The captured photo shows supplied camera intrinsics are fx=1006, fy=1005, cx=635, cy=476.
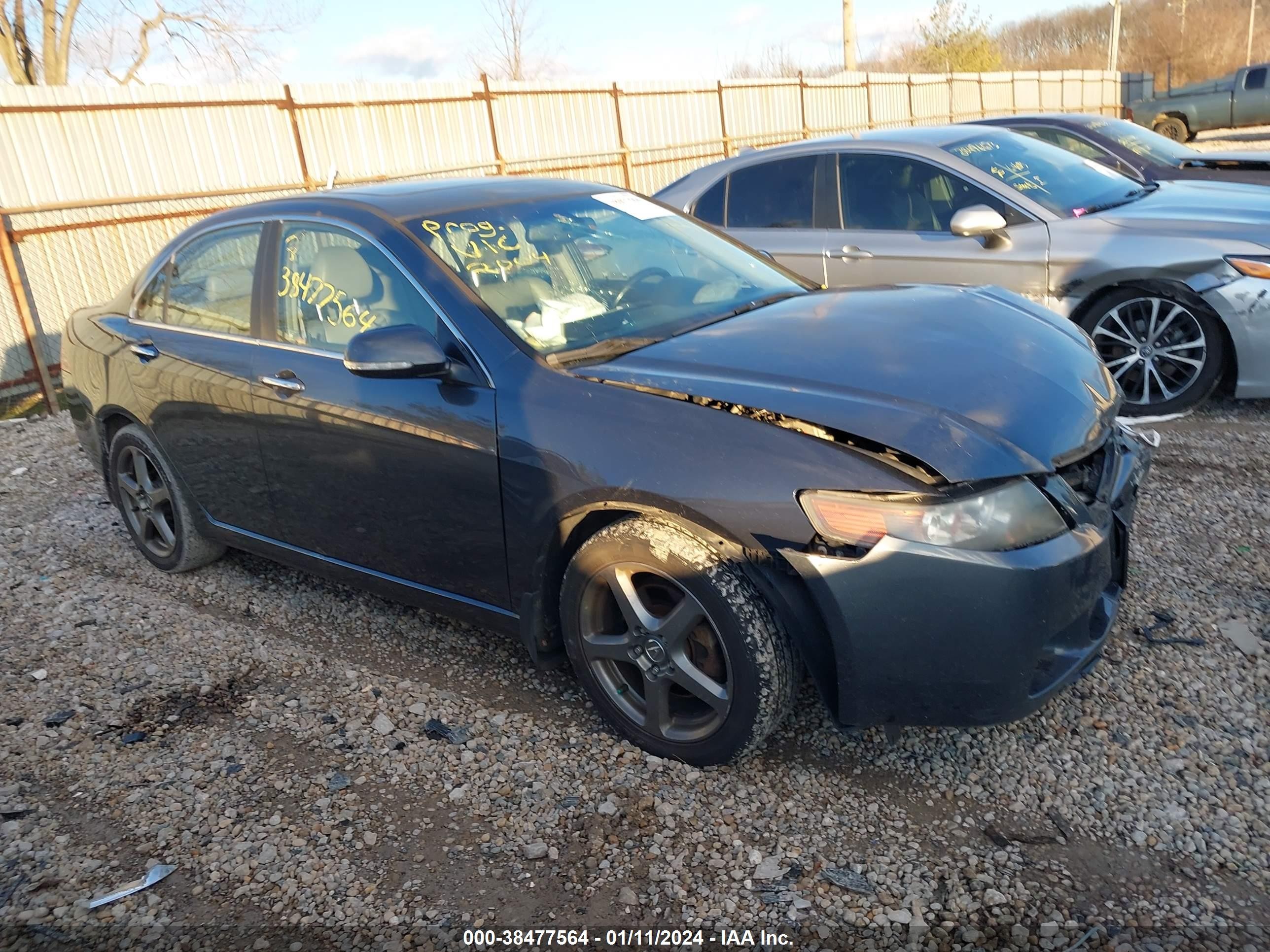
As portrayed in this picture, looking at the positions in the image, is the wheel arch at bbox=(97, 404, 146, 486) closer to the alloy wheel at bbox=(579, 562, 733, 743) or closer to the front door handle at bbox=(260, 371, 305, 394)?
the front door handle at bbox=(260, 371, 305, 394)

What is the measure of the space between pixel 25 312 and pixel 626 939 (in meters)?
8.87

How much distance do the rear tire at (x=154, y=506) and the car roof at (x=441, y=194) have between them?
1.22 meters

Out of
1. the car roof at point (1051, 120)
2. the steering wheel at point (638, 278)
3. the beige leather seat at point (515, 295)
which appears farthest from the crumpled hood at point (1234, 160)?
the beige leather seat at point (515, 295)

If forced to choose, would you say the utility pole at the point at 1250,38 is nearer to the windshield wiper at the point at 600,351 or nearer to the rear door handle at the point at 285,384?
the windshield wiper at the point at 600,351

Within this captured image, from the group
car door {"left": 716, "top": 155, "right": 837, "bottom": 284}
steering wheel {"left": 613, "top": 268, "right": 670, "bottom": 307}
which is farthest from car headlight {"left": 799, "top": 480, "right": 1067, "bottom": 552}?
car door {"left": 716, "top": 155, "right": 837, "bottom": 284}

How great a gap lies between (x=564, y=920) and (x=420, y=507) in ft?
4.64

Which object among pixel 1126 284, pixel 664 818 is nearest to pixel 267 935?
pixel 664 818

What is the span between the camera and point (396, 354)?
3.04 metres

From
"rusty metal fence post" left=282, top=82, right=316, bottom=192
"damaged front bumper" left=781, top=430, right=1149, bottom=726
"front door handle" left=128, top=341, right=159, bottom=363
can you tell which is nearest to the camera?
"damaged front bumper" left=781, top=430, right=1149, bottom=726

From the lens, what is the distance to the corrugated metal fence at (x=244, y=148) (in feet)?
30.8

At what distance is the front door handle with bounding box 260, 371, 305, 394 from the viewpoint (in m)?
3.58

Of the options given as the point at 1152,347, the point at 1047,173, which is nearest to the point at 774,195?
the point at 1047,173

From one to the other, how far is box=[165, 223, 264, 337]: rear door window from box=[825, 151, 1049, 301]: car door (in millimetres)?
3428

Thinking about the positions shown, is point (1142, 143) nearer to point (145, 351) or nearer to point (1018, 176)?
point (1018, 176)
